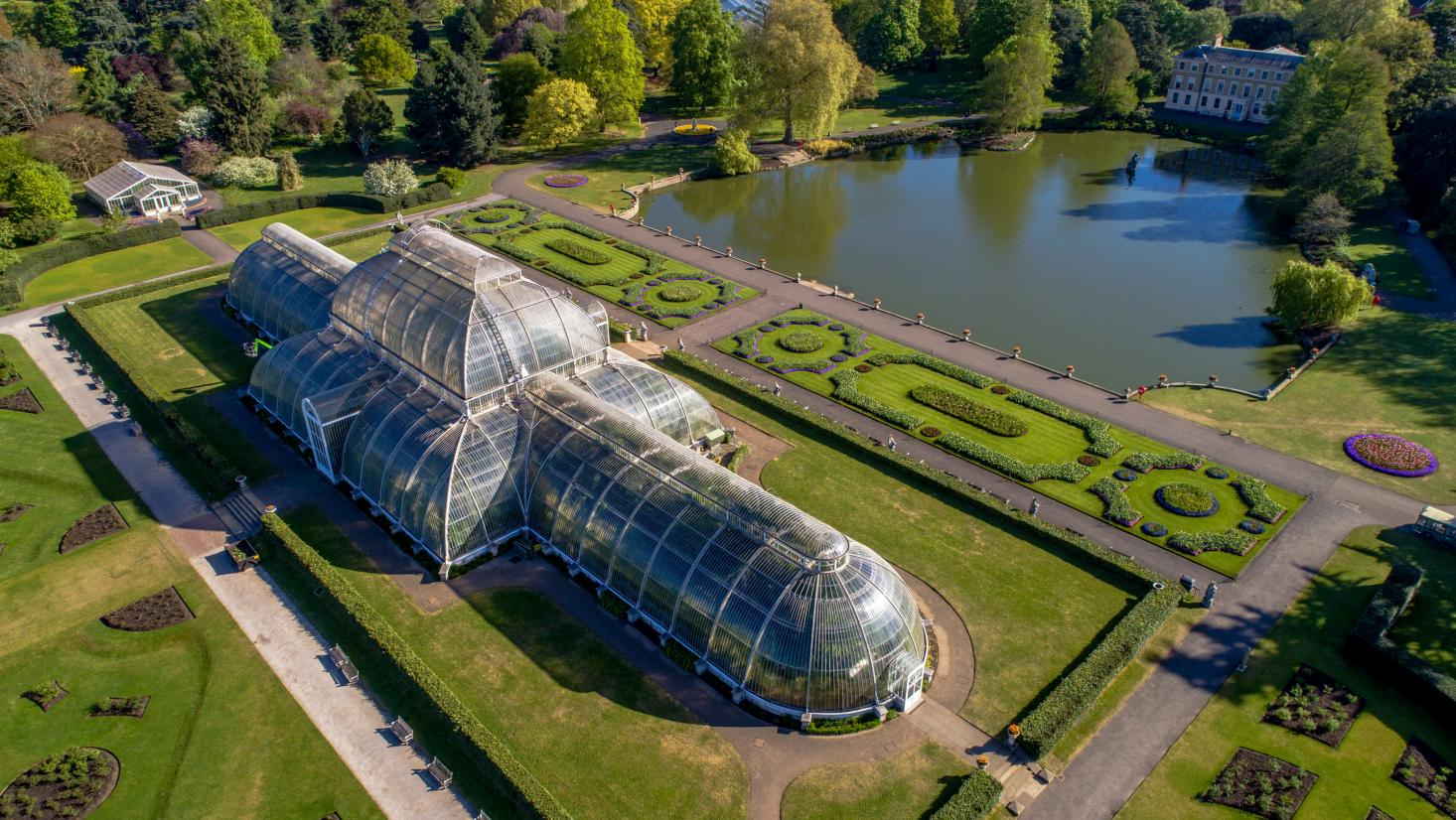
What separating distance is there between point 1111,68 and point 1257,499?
11378 cm

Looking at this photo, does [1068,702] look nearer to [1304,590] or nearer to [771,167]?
[1304,590]

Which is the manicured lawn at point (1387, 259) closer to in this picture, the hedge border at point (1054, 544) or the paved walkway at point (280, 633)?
the hedge border at point (1054, 544)

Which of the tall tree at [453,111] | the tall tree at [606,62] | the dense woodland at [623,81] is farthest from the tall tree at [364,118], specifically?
the tall tree at [606,62]

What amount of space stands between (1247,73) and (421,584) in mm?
156833

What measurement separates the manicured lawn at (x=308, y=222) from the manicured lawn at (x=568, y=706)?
65452mm

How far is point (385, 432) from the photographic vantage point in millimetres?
54594

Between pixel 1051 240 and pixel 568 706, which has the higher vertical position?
pixel 1051 240

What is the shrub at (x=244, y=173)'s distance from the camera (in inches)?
4451

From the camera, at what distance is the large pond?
79.8 meters

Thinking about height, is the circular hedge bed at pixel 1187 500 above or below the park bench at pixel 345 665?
above

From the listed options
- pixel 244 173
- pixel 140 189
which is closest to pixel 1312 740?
pixel 140 189

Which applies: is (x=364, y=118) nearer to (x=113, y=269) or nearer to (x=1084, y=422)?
(x=113, y=269)

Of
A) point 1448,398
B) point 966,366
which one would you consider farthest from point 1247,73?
point 966,366

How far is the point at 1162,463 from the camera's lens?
60.7 metres
